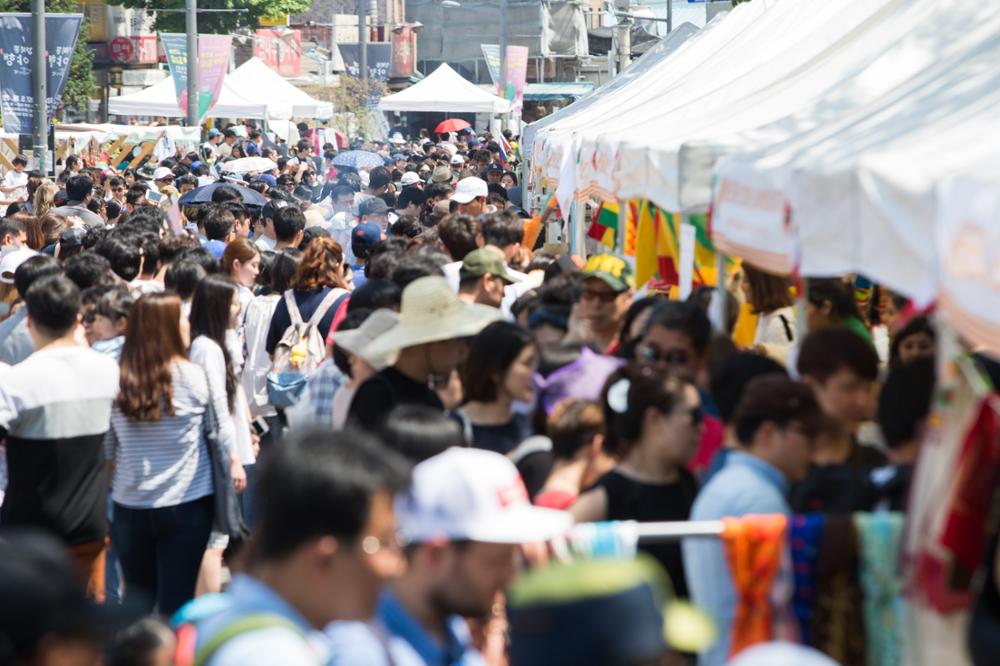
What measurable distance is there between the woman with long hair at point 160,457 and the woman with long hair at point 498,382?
5.05ft

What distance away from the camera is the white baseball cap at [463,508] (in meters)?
2.95

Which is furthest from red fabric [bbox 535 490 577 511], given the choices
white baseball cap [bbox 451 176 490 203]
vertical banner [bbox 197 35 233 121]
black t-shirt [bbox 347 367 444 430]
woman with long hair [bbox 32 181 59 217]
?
vertical banner [bbox 197 35 233 121]

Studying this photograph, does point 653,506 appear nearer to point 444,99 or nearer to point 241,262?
point 241,262

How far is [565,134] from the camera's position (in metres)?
12.3

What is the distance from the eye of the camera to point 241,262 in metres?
9.07

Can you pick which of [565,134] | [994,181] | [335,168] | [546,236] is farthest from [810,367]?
[335,168]

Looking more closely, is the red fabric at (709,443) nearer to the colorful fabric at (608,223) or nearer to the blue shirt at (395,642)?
the blue shirt at (395,642)

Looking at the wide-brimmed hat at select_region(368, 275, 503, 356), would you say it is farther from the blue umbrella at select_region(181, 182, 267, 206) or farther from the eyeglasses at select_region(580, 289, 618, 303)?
the blue umbrella at select_region(181, 182, 267, 206)

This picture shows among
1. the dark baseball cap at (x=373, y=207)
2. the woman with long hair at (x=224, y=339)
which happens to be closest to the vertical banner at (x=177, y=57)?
the dark baseball cap at (x=373, y=207)

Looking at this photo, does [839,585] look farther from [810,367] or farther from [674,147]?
[674,147]

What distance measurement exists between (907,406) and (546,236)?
45.6 feet

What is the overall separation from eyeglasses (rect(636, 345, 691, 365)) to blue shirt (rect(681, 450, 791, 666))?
4.56ft

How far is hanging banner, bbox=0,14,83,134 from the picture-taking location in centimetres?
2075

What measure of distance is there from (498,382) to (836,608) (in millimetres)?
1990
